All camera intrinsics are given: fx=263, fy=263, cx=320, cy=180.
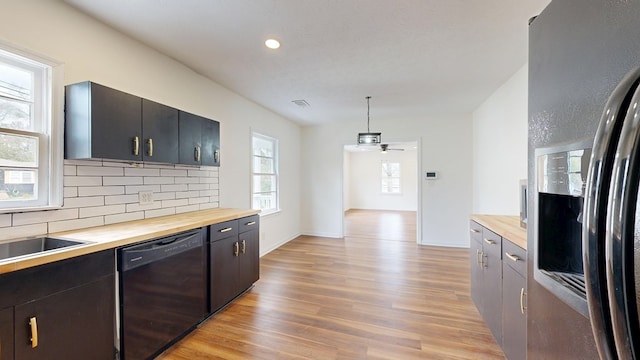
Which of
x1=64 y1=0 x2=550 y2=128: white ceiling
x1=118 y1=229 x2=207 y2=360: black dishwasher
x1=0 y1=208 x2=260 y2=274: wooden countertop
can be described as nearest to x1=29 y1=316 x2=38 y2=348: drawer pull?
x1=0 y1=208 x2=260 y2=274: wooden countertop

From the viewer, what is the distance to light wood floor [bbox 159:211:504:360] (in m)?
2.02

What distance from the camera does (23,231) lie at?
5.43 feet

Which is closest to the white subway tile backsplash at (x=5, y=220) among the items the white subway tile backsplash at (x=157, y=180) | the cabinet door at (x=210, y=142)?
the white subway tile backsplash at (x=157, y=180)

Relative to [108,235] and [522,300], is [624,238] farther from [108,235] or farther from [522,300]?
[108,235]

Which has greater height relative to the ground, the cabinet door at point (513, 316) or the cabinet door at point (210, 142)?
the cabinet door at point (210, 142)

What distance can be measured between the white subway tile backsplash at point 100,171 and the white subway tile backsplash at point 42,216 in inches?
11.5

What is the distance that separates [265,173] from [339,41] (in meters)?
2.94

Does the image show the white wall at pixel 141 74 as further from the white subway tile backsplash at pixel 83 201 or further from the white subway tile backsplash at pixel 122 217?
the white subway tile backsplash at pixel 122 217

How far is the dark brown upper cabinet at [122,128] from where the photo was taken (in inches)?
70.9

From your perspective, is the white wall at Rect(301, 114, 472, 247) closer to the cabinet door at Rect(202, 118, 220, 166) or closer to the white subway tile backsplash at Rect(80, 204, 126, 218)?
the cabinet door at Rect(202, 118, 220, 166)

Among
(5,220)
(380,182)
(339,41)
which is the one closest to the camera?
(5,220)

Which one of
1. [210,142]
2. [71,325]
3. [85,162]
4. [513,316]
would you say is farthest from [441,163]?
[71,325]

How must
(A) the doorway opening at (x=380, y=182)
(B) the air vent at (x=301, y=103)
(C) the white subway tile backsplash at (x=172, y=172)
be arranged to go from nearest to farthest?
(C) the white subway tile backsplash at (x=172, y=172) → (B) the air vent at (x=301, y=103) → (A) the doorway opening at (x=380, y=182)

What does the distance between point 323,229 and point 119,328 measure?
4.46m
